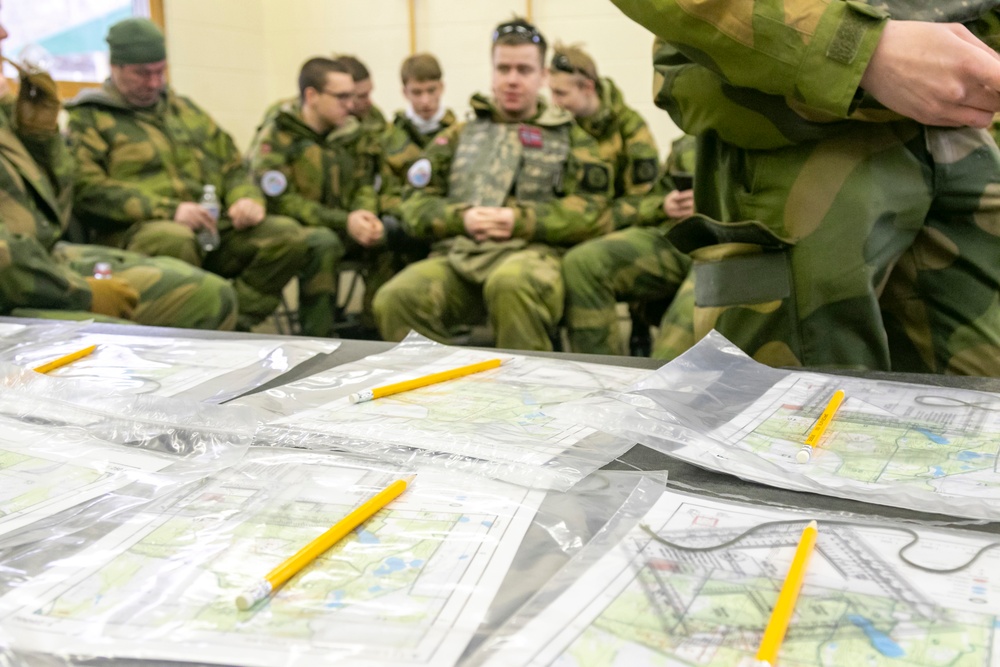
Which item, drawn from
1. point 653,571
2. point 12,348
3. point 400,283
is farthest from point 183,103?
point 653,571

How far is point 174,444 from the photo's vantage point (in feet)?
1.90

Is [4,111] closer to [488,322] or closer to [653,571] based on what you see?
[488,322]

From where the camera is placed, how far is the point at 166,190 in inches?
122

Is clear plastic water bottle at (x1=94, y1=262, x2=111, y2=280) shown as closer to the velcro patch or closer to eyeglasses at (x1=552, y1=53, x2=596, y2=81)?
the velcro patch

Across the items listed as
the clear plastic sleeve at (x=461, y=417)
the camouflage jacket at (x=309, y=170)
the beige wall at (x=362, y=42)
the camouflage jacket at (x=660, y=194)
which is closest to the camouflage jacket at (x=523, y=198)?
the camouflage jacket at (x=660, y=194)

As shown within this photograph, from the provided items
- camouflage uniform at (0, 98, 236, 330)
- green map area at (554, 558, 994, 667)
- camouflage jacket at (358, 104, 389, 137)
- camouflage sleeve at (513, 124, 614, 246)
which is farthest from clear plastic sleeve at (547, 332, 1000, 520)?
camouflage jacket at (358, 104, 389, 137)

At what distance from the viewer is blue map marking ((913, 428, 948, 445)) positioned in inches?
22.0

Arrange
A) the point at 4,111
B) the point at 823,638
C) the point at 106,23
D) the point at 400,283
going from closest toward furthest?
the point at 823,638 < the point at 4,111 < the point at 400,283 < the point at 106,23

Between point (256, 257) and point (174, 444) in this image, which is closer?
point (174, 444)

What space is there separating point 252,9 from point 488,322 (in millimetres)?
2973

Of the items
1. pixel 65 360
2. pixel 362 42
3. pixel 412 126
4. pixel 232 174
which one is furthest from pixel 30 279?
pixel 362 42

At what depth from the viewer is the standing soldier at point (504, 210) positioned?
2420 mm

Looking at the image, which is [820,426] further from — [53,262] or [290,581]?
[53,262]

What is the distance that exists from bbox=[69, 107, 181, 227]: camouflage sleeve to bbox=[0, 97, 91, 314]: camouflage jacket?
1.77 feet
